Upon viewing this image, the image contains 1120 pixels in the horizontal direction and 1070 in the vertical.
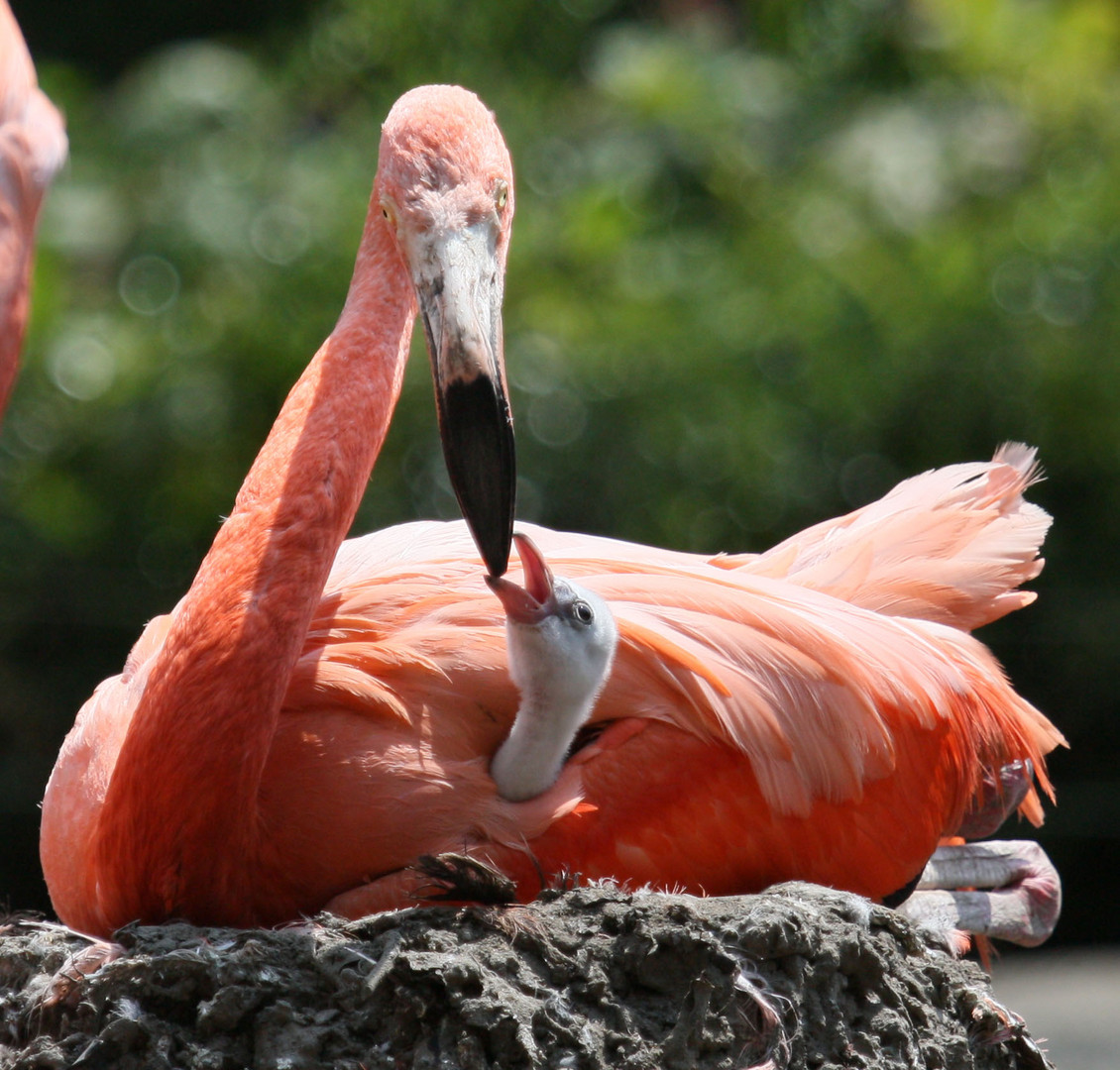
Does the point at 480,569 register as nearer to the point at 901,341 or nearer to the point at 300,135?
the point at 901,341

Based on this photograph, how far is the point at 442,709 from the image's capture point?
274 centimetres

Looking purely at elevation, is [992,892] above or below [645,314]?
below

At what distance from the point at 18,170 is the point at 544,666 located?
3.80 feet

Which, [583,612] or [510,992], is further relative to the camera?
[583,612]

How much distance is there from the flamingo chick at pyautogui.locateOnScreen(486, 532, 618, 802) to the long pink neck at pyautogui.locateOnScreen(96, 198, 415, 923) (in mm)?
355

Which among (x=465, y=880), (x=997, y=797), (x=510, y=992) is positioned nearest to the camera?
(x=510, y=992)

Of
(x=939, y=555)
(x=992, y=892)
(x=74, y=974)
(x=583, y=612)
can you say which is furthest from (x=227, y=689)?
(x=992, y=892)

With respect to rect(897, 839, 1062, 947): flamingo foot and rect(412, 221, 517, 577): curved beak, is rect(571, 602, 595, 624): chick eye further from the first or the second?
rect(897, 839, 1062, 947): flamingo foot

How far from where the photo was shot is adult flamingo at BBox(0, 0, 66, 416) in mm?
2365

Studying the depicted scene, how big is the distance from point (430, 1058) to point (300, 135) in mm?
6954

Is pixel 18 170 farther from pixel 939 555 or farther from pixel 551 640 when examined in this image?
pixel 939 555

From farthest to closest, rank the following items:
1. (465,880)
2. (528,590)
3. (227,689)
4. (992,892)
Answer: (992,892) < (528,590) < (227,689) < (465,880)

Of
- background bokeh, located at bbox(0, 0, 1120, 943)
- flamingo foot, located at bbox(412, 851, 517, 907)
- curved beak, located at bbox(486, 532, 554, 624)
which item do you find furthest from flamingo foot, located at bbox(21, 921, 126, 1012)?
background bokeh, located at bbox(0, 0, 1120, 943)

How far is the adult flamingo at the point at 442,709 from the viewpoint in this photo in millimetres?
2555
